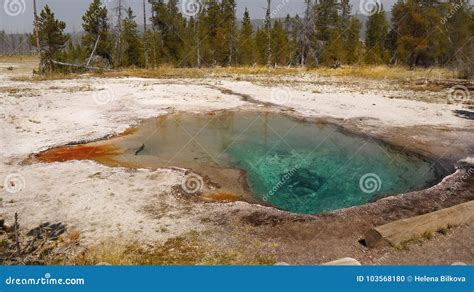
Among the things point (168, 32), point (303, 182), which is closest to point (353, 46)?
point (168, 32)

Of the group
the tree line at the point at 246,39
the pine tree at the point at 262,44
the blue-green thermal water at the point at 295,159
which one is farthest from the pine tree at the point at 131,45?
the blue-green thermal water at the point at 295,159

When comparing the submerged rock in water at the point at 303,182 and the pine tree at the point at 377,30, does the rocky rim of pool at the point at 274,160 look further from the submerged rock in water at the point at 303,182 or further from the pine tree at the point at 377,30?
the pine tree at the point at 377,30

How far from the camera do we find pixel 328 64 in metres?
47.4

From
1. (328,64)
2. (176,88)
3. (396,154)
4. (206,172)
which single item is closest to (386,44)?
(328,64)

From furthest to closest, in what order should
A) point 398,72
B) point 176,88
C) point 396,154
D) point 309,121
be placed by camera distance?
point 398,72, point 176,88, point 309,121, point 396,154

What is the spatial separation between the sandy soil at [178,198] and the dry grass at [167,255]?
31cm

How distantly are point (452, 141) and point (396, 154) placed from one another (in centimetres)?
256

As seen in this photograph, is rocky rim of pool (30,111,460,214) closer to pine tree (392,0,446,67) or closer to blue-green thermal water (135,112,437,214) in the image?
blue-green thermal water (135,112,437,214)

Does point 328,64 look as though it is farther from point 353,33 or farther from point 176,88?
point 176,88

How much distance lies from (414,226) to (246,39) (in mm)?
46053

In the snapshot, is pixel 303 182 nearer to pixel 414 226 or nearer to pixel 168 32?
pixel 414 226

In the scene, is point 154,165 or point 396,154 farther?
point 396,154

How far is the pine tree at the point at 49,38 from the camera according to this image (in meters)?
36.2

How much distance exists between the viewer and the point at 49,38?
3709cm
